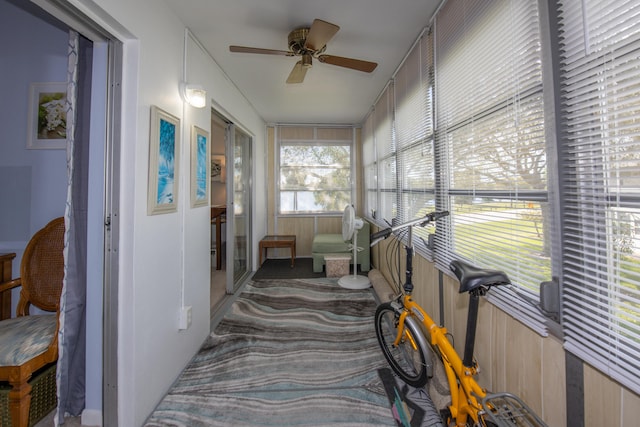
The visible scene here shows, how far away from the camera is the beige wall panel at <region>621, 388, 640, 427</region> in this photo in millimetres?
718

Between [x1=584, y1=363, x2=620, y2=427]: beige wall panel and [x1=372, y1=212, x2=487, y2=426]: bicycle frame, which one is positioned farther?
[x1=372, y1=212, x2=487, y2=426]: bicycle frame

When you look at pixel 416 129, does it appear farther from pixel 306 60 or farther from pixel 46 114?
pixel 46 114

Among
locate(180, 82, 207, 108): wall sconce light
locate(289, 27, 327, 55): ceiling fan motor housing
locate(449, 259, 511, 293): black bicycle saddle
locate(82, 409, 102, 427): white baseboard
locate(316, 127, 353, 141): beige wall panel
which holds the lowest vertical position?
locate(82, 409, 102, 427): white baseboard

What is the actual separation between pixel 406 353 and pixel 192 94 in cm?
253

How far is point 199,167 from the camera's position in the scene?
7.29ft

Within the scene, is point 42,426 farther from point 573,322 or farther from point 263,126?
point 263,126

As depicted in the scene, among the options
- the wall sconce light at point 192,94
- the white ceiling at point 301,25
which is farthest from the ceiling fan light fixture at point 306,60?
the wall sconce light at point 192,94

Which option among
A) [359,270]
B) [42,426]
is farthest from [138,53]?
[359,270]

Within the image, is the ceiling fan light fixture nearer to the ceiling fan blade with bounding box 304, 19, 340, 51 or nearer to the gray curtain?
the ceiling fan blade with bounding box 304, 19, 340, 51

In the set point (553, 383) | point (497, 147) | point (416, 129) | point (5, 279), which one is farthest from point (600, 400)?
point (5, 279)

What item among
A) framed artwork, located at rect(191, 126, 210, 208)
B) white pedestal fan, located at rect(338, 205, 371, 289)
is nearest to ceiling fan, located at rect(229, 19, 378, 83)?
framed artwork, located at rect(191, 126, 210, 208)

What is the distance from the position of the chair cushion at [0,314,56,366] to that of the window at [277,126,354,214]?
3.88 meters

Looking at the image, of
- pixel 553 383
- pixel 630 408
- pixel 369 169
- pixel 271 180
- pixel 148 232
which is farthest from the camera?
pixel 271 180

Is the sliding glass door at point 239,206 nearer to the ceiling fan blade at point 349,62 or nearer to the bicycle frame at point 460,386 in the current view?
Result: the ceiling fan blade at point 349,62
